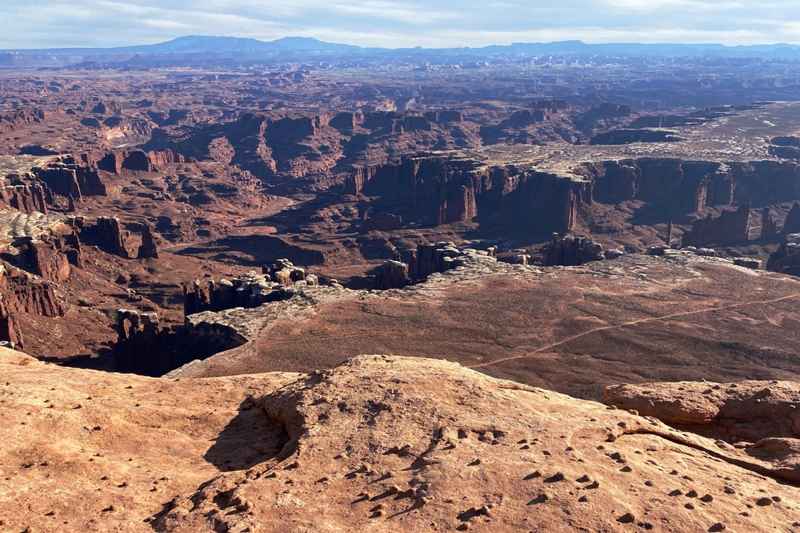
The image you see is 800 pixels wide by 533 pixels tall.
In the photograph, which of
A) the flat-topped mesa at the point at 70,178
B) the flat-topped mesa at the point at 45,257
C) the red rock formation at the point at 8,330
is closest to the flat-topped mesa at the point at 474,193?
the flat-topped mesa at the point at 70,178

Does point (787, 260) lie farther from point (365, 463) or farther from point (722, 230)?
point (365, 463)

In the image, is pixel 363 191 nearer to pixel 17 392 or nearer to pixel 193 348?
pixel 193 348

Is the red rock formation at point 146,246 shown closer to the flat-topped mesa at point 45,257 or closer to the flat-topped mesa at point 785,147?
the flat-topped mesa at point 45,257

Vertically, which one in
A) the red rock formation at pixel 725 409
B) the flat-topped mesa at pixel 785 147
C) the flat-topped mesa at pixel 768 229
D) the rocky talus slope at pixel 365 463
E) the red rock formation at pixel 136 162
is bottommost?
the flat-topped mesa at pixel 768 229

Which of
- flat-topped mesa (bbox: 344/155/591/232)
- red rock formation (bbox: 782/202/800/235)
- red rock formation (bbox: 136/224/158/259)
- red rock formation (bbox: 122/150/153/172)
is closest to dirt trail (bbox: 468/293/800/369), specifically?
red rock formation (bbox: 782/202/800/235)

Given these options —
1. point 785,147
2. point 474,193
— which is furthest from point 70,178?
point 785,147

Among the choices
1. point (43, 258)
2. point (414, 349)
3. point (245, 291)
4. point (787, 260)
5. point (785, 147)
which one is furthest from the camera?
point (785, 147)
